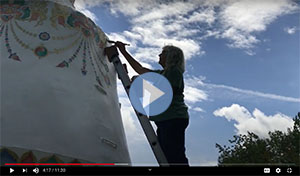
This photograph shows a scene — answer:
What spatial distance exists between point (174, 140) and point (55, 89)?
145cm

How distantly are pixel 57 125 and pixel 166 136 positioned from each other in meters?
1.20

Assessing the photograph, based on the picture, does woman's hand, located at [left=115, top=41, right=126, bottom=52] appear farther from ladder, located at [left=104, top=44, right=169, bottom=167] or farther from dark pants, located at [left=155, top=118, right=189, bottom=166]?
dark pants, located at [left=155, top=118, right=189, bottom=166]

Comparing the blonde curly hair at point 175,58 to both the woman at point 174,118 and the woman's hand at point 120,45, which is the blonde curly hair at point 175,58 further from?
the woman's hand at point 120,45

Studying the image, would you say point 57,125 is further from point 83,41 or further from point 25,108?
point 83,41

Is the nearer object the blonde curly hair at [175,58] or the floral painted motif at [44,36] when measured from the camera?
the blonde curly hair at [175,58]

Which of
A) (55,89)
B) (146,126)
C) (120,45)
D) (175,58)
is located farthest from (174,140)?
(120,45)

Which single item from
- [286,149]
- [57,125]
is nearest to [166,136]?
[57,125]

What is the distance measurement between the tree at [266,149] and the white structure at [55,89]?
11.5m

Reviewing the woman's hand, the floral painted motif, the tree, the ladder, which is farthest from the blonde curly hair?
the tree

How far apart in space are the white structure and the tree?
452 inches

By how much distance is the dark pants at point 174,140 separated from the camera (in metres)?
3.36

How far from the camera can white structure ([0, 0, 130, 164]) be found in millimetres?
2973

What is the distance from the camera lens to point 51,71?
353 cm

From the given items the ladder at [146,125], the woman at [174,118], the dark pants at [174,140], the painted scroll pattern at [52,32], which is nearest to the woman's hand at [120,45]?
the ladder at [146,125]
